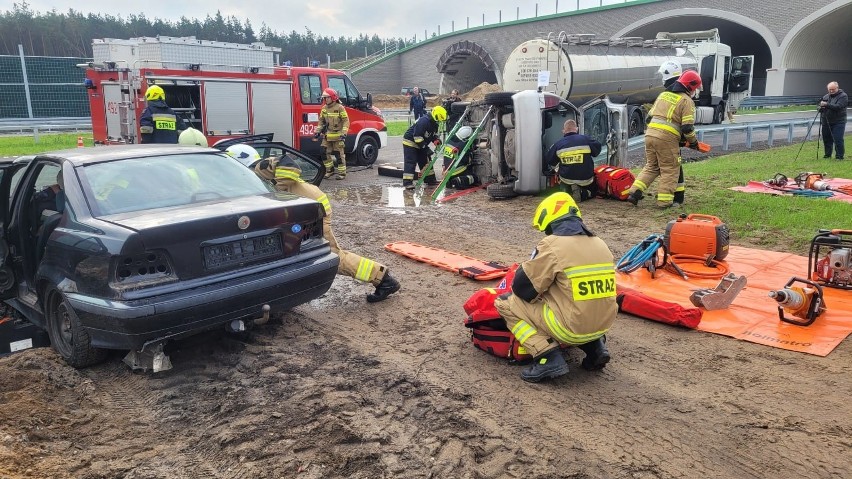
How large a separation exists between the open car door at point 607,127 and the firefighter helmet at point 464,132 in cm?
201

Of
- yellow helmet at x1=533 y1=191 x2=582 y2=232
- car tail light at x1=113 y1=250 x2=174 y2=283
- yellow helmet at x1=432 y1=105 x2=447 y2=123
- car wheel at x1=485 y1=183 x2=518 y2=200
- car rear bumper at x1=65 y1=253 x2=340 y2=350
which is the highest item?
yellow helmet at x1=432 y1=105 x2=447 y2=123

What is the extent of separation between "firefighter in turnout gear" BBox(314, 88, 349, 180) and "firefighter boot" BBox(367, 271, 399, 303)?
821cm

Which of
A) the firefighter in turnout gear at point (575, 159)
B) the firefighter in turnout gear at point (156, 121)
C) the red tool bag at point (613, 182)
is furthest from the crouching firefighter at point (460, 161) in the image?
the firefighter in turnout gear at point (156, 121)

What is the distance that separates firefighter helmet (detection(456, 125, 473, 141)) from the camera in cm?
1196

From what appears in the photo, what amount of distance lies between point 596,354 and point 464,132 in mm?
8283

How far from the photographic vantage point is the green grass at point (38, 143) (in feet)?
58.0

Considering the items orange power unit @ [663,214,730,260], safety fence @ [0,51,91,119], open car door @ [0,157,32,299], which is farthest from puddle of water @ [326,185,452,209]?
safety fence @ [0,51,91,119]

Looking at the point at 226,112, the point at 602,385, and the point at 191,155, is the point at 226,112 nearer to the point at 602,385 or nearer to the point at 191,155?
the point at 191,155

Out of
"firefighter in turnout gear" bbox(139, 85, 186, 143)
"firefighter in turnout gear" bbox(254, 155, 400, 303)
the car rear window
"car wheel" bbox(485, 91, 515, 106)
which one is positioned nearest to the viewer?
the car rear window

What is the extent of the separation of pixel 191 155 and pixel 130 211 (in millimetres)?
926

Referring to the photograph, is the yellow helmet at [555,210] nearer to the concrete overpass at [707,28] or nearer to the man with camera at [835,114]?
the man with camera at [835,114]

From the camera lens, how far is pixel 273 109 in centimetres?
1370

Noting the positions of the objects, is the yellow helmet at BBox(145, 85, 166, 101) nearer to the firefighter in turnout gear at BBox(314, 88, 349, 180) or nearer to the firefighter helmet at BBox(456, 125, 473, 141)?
the firefighter in turnout gear at BBox(314, 88, 349, 180)

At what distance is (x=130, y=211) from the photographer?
4.18 metres
